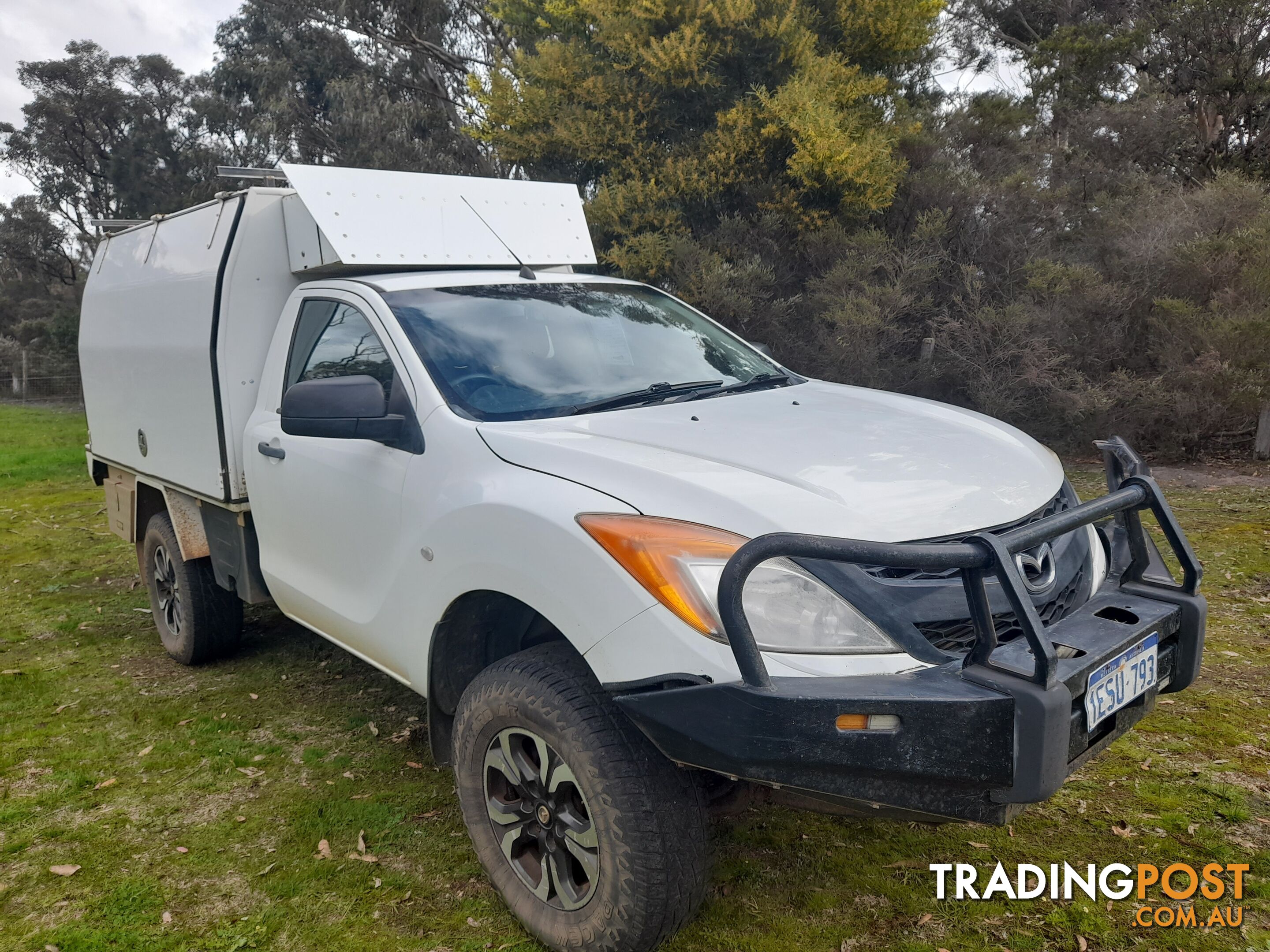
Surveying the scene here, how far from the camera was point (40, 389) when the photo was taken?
20.7 metres

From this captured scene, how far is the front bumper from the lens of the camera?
193 centimetres

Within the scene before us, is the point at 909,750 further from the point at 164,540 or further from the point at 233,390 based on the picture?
the point at 164,540

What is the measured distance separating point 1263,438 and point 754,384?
27.8ft

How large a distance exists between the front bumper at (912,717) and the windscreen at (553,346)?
1.26 meters

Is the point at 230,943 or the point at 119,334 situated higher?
the point at 119,334

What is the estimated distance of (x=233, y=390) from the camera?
4062 millimetres

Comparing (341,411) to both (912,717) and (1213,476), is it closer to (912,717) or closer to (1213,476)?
(912,717)

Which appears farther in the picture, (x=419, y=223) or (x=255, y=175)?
(x=255, y=175)

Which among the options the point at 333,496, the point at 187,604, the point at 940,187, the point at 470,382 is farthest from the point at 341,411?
the point at 940,187

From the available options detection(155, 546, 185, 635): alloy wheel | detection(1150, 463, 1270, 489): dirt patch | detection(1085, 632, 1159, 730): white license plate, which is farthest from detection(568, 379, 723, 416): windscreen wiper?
detection(1150, 463, 1270, 489): dirt patch

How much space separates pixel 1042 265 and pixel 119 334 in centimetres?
873

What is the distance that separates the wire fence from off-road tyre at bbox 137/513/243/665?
18.2 meters

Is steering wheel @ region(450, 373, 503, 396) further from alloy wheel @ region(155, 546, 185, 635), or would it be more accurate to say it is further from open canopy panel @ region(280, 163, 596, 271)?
alloy wheel @ region(155, 546, 185, 635)

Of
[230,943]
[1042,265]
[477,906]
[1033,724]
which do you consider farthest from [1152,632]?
[1042,265]
